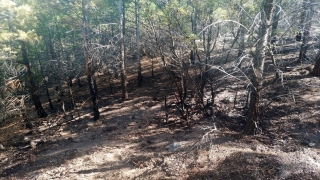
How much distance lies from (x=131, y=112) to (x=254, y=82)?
367 inches

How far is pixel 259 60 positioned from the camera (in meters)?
8.97

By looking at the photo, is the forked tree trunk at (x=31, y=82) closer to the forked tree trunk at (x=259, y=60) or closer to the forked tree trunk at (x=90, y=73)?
Answer: the forked tree trunk at (x=90, y=73)

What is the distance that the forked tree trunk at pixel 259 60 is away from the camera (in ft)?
27.5

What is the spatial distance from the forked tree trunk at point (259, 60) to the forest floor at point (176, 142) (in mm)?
938

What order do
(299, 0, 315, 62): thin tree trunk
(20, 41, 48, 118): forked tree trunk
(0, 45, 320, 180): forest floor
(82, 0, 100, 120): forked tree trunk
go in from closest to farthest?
(299, 0, 315, 62): thin tree trunk → (0, 45, 320, 180): forest floor → (82, 0, 100, 120): forked tree trunk → (20, 41, 48, 118): forked tree trunk

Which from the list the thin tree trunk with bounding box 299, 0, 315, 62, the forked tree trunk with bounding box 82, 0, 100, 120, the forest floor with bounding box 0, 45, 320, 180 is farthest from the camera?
the forked tree trunk with bounding box 82, 0, 100, 120

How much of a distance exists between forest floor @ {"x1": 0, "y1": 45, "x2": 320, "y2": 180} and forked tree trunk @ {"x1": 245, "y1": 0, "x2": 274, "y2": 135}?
938mm

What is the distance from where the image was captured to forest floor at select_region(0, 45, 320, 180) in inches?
359

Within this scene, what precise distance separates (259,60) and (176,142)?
5360mm

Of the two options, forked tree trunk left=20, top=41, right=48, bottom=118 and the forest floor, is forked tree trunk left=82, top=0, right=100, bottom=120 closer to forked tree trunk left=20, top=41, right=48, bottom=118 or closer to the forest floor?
the forest floor

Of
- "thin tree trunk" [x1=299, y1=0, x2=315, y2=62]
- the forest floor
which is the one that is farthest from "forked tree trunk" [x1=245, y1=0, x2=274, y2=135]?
"thin tree trunk" [x1=299, y1=0, x2=315, y2=62]

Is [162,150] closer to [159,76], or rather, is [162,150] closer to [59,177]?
[59,177]

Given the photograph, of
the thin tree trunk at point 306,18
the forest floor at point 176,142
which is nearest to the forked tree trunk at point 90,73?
the forest floor at point 176,142

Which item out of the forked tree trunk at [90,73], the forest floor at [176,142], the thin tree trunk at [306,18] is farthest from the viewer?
the forked tree trunk at [90,73]
